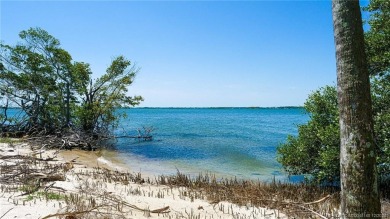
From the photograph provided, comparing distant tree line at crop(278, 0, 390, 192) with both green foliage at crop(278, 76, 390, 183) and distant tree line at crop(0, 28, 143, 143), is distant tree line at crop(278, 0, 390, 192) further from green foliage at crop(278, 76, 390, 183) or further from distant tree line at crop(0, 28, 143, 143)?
distant tree line at crop(0, 28, 143, 143)

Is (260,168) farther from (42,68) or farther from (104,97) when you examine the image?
(42,68)

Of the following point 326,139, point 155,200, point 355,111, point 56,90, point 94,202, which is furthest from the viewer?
point 56,90

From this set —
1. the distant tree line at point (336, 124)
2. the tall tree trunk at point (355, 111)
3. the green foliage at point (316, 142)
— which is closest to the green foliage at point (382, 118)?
the distant tree line at point (336, 124)

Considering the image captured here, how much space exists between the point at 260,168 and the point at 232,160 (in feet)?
9.57

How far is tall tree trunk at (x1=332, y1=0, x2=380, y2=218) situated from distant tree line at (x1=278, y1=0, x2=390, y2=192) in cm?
483

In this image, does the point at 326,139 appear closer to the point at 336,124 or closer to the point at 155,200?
the point at 336,124

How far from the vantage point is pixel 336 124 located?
895cm

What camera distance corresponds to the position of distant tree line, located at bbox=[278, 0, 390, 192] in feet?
26.9

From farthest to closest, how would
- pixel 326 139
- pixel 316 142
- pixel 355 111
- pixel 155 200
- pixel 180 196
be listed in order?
1. pixel 316 142
2. pixel 326 139
3. pixel 180 196
4. pixel 155 200
5. pixel 355 111

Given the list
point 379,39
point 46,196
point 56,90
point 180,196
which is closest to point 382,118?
point 379,39

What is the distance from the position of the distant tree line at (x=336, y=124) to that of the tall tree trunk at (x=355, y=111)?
483 cm

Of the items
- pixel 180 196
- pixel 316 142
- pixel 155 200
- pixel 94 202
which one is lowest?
pixel 180 196

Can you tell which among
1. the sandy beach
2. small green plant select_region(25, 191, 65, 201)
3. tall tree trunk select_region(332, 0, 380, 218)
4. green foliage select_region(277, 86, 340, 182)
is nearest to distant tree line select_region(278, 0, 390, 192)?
green foliage select_region(277, 86, 340, 182)

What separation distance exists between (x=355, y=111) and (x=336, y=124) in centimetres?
576
